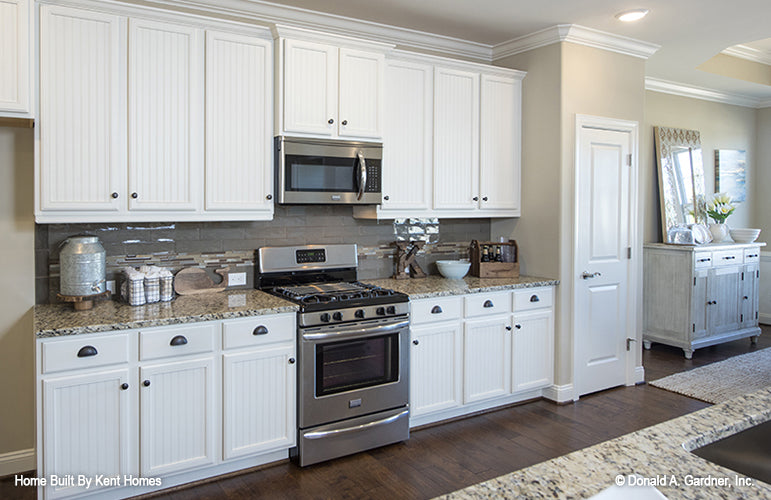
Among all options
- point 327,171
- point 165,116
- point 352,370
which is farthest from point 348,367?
point 165,116

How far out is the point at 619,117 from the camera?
4.43m

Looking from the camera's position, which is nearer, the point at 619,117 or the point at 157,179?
the point at 157,179

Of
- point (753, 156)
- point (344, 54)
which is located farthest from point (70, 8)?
point (753, 156)

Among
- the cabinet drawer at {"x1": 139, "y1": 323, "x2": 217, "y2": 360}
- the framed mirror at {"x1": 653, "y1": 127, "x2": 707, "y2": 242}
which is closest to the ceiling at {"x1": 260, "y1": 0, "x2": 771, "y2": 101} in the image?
the framed mirror at {"x1": 653, "y1": 127, "x2": 707, "y2": 242}

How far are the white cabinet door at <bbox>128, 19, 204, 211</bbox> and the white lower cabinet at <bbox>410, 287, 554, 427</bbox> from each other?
1.55 m

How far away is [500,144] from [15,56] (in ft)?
10.2

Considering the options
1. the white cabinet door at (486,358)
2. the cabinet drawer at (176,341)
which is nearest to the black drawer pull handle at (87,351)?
the cabinet drawer at (176,341)

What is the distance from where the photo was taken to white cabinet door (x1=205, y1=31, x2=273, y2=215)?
320cm

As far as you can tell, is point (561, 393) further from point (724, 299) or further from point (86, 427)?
point (86, 427)

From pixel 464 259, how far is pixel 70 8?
3154mm

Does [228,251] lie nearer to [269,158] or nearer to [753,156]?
[269,158]

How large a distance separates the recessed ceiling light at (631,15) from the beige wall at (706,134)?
5.95ft

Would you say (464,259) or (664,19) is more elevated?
(664,19)

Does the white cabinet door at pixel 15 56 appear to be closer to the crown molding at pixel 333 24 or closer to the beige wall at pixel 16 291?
the beige wall at pixel 16 291
